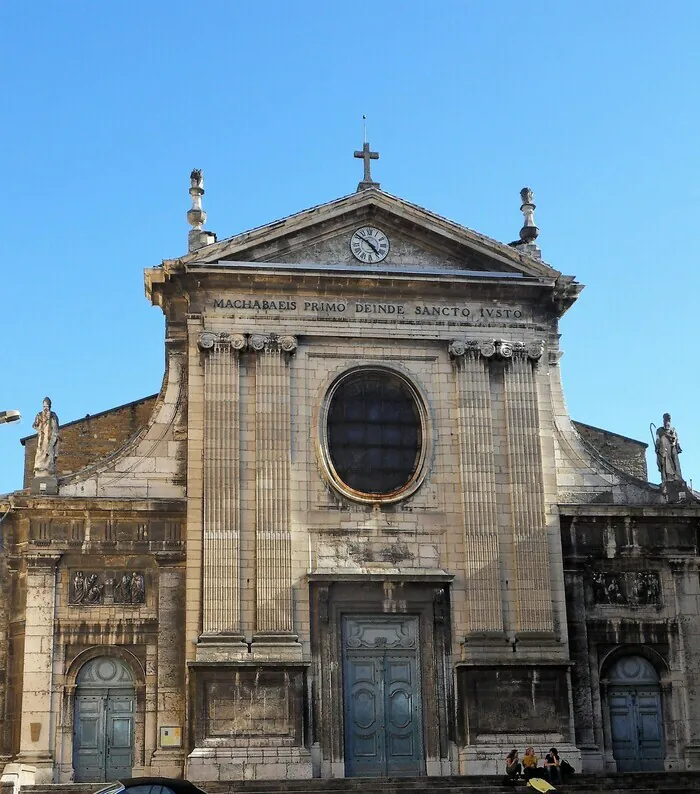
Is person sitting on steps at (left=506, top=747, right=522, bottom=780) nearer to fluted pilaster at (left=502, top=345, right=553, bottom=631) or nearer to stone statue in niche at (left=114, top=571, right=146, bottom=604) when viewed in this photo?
fluted pilaster at (left=502, top=345, right=553, bottom=631)

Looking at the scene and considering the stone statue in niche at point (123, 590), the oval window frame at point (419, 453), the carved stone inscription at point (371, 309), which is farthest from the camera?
the carved stone inscription at point (371, 309)

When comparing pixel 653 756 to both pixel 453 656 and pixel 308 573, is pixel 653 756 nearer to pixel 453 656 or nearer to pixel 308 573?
pixel 453 656

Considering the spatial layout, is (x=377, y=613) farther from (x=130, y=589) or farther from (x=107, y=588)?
(x=107, y=588)

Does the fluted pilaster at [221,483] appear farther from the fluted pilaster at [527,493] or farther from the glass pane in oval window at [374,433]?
the fluted pilaster at [527,493]

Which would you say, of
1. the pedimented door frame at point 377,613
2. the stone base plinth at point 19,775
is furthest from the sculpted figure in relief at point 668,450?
the stone base plinth at point 19,775

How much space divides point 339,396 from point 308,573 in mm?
3599

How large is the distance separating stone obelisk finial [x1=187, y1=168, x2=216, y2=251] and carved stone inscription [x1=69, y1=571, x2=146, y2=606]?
656cm

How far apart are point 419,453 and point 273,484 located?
9.90 feet

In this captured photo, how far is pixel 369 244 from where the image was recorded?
26.5 metres

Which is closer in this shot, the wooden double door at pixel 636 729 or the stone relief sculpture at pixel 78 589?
the stone relief sculpture at pixel 78 589

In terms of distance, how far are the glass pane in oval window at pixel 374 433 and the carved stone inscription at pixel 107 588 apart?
433 cm

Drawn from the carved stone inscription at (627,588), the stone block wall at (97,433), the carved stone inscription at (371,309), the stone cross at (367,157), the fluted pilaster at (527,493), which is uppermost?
the stone cross at (367,157)

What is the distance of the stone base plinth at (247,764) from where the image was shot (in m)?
22.8

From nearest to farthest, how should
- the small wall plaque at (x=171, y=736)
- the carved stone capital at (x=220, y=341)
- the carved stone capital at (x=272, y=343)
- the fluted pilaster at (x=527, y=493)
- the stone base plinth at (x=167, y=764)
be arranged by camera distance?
the stone base plinth at (x=167, y=764) < the small wall plaque at (x=171, y=736) < the fluted pilaster at (x=527, y=493) < the carved stone capital at (x=220, y=341) < the carved stone capital at (x=272, y=343)
